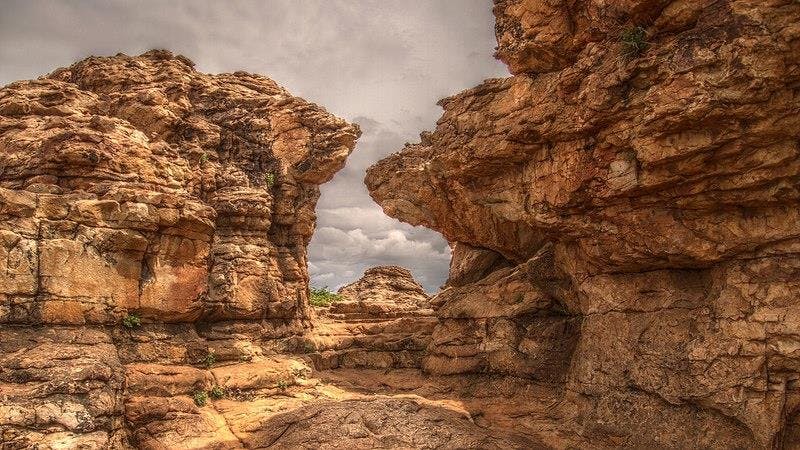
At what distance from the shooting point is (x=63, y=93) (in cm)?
2242

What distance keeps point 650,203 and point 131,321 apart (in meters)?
17.8

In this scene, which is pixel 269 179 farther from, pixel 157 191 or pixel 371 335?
pixel 371 335

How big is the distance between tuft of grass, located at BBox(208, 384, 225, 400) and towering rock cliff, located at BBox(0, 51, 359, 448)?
0.83 ft

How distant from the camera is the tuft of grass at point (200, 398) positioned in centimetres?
1725

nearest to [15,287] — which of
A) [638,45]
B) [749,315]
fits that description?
[638,45]

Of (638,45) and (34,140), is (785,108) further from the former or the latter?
(34,140)

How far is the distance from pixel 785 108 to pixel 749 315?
5.14 metres

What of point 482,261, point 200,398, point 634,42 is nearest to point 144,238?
point 200,398

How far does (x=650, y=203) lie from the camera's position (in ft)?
47.0

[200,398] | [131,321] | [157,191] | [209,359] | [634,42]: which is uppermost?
[634,42]

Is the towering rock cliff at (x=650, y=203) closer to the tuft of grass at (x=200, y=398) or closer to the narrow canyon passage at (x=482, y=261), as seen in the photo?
the narrow canyon passage at (x=482, y=261)

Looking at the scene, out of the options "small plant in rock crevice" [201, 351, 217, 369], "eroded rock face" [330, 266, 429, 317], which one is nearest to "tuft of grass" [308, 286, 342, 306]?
"eroded rock face" [330, 266, 429, 317]

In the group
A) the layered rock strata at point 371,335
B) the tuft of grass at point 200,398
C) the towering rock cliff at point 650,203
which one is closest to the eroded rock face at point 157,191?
the layered rock strata at point 371,335

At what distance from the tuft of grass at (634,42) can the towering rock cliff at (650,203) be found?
52 mm
